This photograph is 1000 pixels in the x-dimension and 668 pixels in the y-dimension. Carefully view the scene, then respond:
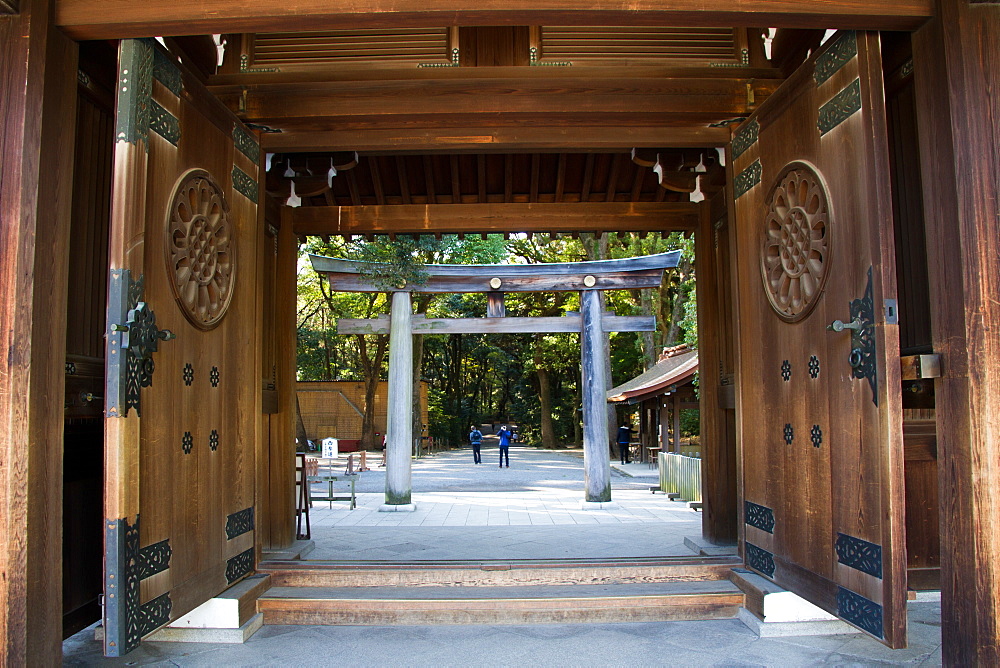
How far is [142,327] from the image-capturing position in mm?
3164

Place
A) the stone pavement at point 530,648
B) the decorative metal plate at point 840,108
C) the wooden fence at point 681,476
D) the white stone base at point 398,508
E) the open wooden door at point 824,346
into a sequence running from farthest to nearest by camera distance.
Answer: the wooden fence at point 681,476, the white stone base at point 398,508, the stone pavement at point 530,648, the decorative metal plate at point 840,108, the open wooden door at point 824,346

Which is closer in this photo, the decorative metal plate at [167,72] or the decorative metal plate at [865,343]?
the decorative metal plate at [865,343]

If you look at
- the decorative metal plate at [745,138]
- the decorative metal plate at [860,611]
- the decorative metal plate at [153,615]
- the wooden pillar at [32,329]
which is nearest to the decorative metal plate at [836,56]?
the decorative metal plate at [745,138]

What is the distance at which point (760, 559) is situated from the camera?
14.5 feet

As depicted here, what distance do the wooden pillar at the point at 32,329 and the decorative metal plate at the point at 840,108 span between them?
3.71m

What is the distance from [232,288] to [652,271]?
8023mm

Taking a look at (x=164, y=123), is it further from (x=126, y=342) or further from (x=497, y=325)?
(x=497, y=325)

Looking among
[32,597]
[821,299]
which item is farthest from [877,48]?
[32,597]

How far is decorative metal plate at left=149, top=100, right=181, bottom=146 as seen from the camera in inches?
135

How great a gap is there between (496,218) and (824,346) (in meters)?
3.96

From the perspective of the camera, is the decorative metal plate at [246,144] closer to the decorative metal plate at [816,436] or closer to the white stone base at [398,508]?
the decorative metal plate at [816,436]

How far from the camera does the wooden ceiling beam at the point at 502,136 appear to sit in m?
4.87

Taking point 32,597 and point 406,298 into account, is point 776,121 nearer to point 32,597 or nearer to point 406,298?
point 32,597

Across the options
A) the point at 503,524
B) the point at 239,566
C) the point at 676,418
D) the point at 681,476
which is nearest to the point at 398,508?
the point at 503,524
